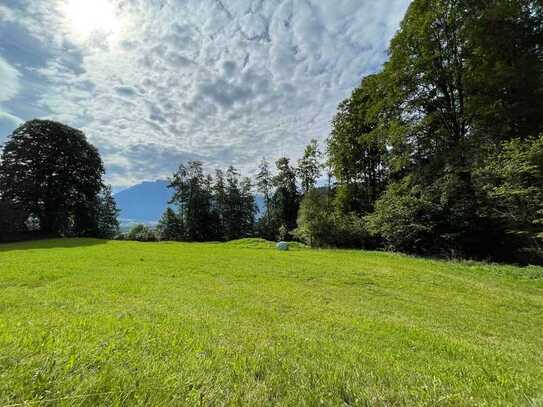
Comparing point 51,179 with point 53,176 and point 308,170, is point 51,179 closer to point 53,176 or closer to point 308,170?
point 53,176

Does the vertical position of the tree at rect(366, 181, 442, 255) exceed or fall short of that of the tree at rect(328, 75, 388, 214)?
it falls short

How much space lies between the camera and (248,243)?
29.8 metres

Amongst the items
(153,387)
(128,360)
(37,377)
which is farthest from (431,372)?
(37,377)

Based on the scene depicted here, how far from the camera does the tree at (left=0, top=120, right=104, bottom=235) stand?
3397 cm

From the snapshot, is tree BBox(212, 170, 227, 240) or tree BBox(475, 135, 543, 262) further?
tree BBox(212, 170, 227, 240)

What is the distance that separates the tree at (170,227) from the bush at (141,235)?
6.52 ft

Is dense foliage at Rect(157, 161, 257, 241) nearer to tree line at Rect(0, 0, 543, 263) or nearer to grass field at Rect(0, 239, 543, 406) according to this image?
tree line at Rect(0, 0, 543, 263)

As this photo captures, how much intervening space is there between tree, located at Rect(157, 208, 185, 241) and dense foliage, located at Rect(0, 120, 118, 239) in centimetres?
1043

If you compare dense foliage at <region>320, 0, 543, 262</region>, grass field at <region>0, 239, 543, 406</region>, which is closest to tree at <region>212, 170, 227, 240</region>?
dense foliage at <region>320, 0, 543, 262</region>

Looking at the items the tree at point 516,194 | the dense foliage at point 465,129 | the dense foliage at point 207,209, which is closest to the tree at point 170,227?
the dense foliage at point 207,209

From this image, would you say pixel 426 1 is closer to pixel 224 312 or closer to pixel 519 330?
pixel 519 330

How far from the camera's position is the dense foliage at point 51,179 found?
110ft

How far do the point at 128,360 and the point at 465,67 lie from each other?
23.5 metres

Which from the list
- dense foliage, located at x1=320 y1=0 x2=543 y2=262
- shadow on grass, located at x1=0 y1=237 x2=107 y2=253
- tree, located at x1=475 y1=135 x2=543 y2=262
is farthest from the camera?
shadow on grass, located at x1=0 y1=237 x2=107 y2=253
